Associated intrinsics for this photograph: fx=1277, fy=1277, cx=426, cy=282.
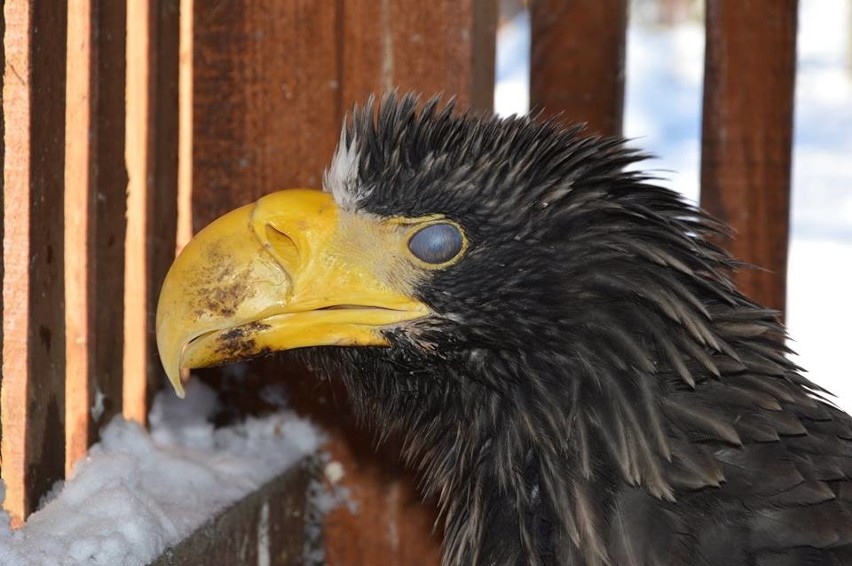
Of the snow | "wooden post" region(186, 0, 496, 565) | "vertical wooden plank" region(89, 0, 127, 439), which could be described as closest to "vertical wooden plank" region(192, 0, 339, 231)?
"wooden post" region(186, 0, 496, 565)

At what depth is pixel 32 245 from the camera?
232 centimetres

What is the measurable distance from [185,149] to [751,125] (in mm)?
1552

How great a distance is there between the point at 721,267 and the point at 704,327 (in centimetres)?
18

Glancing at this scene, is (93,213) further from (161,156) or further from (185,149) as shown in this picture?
(185,149)

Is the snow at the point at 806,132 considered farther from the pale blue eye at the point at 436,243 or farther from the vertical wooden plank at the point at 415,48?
the pale blue eye at the point at 436,243

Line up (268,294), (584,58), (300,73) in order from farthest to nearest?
(584,58)
(300,73)
(268,294)

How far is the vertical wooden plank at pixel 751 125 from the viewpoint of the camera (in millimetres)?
3520

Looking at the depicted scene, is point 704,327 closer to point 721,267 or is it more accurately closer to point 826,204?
point 721,267

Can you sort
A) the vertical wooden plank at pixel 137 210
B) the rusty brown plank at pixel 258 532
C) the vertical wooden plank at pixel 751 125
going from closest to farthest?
the rusty brown plank at pixel 258 532 → the vertical wooden plank at pixel 137 210 → the vertical wooden plank at pixel 751 125

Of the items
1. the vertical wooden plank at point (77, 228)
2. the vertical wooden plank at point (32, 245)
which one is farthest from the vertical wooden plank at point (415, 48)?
the vertical wooden plank at point (32, 245)

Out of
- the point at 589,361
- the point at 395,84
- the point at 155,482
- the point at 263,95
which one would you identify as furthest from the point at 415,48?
the point at 155,482

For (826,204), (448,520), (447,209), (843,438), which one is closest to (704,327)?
(843,438)

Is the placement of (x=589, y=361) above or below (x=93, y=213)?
below

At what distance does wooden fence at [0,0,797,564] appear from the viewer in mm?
2350
